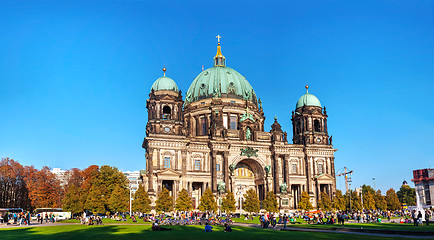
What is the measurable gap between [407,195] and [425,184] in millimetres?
31318

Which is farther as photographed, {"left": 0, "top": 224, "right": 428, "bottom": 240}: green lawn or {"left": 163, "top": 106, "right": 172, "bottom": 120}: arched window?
{"left": 163, "top": 106, "right": 172, "bottom": 120}: arched window

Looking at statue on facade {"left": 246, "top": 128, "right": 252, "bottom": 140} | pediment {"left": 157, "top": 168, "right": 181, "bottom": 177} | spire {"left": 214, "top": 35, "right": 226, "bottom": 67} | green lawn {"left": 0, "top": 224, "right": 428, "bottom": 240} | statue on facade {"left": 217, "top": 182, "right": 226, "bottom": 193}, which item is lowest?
green lawn {"left": 0, "top": 224, "right": 428, "bottom": 240}

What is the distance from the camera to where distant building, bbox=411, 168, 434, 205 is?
413 feet

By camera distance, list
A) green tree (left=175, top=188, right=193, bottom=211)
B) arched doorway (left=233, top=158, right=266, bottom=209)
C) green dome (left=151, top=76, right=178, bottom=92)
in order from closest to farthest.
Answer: green tree (left=175, top=188, right=193, bottom=211)
green dome (left=151, top=76, right=178, bottom=92)
arched doorway (left=233, top=158, right=266, bottom=209)

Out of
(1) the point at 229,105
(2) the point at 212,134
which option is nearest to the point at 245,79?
(1) the point at 229,105

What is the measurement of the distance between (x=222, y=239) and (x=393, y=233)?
14705 mm

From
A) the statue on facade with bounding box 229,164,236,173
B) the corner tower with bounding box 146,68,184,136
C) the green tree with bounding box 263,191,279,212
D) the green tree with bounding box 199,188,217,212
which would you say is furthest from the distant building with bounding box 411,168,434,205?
the corner tower with bounding box 146,68,184,136

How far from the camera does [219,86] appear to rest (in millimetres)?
97750

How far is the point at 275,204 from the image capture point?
3029 inches

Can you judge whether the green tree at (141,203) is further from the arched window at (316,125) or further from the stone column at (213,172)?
the arched window at (316,125)

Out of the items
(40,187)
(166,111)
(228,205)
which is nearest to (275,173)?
(228,205)

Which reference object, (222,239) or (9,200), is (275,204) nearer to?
(222,239)

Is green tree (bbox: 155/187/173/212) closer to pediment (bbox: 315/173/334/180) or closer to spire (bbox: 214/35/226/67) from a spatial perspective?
pediment (bbox: 315/173/334/180)

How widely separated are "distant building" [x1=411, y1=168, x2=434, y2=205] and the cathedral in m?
52.9
